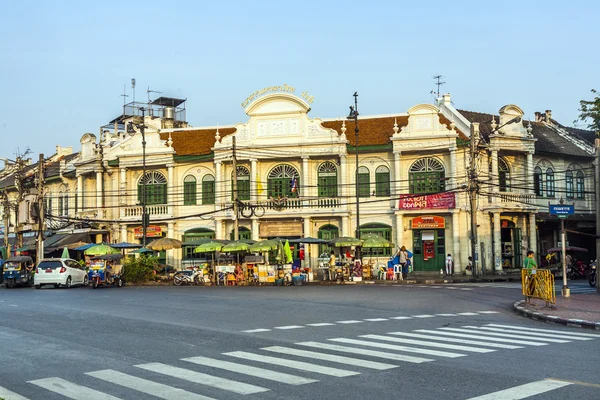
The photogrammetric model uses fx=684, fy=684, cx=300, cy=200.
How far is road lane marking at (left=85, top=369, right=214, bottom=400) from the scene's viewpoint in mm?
7945

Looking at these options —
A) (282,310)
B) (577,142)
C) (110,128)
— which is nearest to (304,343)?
(282,310)

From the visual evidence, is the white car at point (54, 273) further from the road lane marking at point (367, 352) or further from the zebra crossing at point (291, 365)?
the road lane marking at point (367, 352)

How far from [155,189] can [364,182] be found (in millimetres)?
14007

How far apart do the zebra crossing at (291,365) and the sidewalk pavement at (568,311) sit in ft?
6.39

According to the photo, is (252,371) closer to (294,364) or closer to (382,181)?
(294,364)

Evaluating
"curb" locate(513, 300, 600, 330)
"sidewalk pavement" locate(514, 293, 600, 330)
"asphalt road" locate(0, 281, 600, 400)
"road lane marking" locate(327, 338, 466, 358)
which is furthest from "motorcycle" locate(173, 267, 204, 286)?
"road lane marking" locate(327, 338, 466, 358)

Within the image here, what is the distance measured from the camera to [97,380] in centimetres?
893

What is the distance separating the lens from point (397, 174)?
134 feet

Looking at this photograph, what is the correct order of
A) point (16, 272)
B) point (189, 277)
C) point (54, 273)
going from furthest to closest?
1. point (16, 272)
2. point (189, 277)
3. point (54, 273)

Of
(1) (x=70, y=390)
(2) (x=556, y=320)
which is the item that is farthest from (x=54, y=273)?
(1) (x=70, y=390)

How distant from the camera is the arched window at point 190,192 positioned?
4475 cm

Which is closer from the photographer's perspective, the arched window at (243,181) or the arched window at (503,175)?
the arched window at (503,175)

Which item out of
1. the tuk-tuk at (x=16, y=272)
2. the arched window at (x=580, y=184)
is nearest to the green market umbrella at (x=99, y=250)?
the tuk-tuk at (x=16, y=272)

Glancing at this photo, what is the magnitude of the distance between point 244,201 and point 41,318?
2625 centimetres
